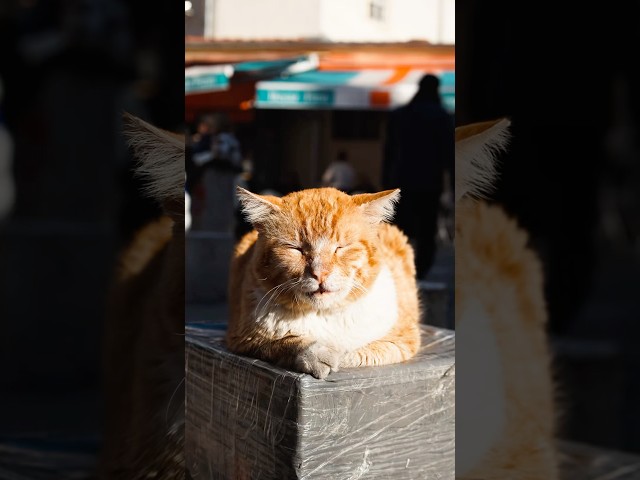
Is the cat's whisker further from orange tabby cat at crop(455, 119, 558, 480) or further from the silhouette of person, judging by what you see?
the silhouette of person

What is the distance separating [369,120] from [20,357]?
4089 millimetres

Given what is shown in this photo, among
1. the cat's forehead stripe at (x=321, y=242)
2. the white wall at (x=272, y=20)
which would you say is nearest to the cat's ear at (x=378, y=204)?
the cat's forehead stripe at (x=321, y=242)

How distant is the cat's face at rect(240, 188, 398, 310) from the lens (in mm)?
1934

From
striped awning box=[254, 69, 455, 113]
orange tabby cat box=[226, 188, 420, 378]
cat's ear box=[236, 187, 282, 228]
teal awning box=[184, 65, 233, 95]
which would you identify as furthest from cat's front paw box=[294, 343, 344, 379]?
teal awning box=[184, 65, 233, 95]

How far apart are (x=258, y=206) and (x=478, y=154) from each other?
68 centimetres

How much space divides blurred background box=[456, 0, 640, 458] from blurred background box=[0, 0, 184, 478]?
0.70 metres

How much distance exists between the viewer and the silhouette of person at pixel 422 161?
13.4 feet

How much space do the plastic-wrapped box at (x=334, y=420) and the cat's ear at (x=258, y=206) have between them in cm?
40

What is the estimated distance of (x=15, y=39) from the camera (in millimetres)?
1319

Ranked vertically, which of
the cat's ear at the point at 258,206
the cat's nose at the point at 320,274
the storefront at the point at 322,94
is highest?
the storefront at the point at 322,94

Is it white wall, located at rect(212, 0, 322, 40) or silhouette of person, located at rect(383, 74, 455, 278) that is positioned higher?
white wall, located at rect(212, 0, 322, 40)

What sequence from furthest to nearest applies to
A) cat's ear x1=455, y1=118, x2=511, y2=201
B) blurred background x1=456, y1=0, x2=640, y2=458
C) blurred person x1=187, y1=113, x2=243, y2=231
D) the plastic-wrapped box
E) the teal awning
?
1. blurred person x1=187, y1=113, x2=243, y2=231
2. the teal awning
3. the plastic-wrapped box
4. cat's ear x1=455, y1=118, x2=511, y2=201
5. blurred background x1=456, y1=0, x2=640, y2=458

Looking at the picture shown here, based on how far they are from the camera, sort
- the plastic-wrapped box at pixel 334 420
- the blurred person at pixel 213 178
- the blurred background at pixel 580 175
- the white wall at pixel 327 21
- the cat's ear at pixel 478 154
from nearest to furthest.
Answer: the blurred background at pixel 580 175 → the cat's ear at pixel 478 154 → the plastic-wrapped box at pixel 334 420 → the white wall at pixel 327 21 → the blurred person at pixel 213 178

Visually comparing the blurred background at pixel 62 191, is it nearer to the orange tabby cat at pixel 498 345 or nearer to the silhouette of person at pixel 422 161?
the orange tabby cat at pixel 498 345
